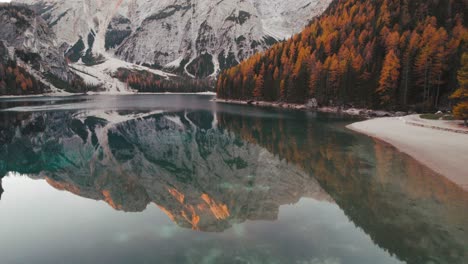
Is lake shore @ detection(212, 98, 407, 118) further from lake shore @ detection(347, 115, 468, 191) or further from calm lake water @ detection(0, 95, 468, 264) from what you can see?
calm lake water @ detection(0, 95, 468, 264)

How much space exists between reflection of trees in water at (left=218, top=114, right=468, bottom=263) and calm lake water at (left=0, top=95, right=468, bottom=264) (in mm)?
81

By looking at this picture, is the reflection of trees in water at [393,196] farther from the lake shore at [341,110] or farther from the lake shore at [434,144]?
the lake shore at [341,110]

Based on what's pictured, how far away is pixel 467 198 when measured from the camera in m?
18.4

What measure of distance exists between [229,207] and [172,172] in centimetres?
991

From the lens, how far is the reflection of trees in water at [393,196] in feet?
44.9

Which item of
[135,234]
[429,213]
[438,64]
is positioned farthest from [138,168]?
[438,64]

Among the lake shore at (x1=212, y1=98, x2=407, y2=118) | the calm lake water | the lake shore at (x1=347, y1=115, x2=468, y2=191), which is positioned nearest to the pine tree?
the lake shore at (x1=212, y1=98, x2=407, y2=118)

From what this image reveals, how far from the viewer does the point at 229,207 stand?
1892cm

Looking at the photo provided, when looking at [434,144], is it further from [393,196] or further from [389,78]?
[389,78]

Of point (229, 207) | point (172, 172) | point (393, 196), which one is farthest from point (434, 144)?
point (172, 172)

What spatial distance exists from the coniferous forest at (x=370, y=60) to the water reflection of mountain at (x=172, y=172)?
178ft

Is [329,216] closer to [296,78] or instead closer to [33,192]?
[33,192]

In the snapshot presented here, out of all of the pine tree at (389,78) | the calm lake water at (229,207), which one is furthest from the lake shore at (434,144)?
the pine tree at (389,78)

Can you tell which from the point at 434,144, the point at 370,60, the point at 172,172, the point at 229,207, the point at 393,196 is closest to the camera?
the point at 229,207
